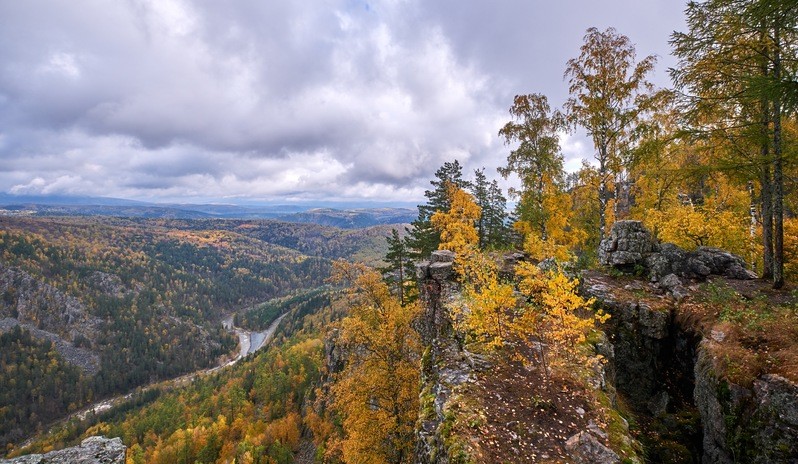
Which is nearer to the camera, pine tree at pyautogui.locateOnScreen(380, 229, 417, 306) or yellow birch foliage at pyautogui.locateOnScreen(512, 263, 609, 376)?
yellow birch foliage at pyautogui.locateOnScreen(512, 263, 609, 376)

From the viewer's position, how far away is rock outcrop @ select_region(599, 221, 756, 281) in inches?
596

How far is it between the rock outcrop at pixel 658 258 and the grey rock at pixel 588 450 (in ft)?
38.4

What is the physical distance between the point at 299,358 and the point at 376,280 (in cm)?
9299

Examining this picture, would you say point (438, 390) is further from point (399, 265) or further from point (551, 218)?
point (399, 265)

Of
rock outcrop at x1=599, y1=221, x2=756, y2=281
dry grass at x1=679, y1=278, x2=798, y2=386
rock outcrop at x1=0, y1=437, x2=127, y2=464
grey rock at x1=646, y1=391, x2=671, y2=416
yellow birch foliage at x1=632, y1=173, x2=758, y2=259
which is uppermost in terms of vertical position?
yellow birch foliage at x1=632, y1=173, x2=758, y2=259

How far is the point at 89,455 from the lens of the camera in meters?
18.3

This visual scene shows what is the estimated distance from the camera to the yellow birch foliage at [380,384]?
19156 mm

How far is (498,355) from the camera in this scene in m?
11.3

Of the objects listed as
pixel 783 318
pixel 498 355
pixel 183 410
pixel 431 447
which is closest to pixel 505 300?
pixel 498 355

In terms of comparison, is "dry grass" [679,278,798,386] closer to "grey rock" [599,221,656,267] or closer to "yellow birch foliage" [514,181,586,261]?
"grey rock" [599,221,656,267]

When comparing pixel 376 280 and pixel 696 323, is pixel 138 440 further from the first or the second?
pixel 696 323

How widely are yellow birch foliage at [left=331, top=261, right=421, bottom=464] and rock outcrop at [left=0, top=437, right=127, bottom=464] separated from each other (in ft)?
42.7

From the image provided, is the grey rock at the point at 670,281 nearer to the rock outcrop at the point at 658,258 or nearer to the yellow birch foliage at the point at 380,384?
the rock outcrop at the point at 658,258

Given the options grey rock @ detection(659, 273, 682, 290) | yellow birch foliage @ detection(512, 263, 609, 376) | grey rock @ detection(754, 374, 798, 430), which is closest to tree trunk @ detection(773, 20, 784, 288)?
grey rock @ detection(659, 273, 682, 290)
